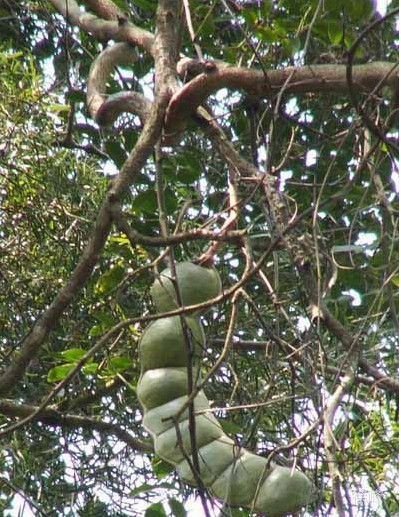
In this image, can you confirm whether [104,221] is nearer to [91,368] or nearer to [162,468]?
[91,368]

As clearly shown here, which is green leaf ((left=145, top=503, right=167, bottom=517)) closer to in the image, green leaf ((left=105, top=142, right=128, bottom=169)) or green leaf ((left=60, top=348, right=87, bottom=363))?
green leaf ((left=60, top=348, right=87, bottom=363))

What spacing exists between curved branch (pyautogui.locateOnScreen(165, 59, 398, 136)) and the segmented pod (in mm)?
188

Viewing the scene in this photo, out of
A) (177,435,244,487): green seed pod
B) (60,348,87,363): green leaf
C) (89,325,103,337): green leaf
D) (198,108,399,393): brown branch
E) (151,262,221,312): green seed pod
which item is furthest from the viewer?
(89,325,103,337): green leaf

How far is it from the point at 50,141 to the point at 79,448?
20.8 inches

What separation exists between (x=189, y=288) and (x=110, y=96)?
1.05 ft

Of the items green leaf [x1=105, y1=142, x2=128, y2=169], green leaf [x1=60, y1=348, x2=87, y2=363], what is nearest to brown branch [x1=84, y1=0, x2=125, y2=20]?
green leaf [x1=105, y1=142, x2=128, y2=169]

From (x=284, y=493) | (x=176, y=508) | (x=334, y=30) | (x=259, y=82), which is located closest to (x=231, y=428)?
(x=176, y=508)

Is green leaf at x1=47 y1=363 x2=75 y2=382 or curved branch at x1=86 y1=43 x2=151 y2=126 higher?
curved branch at x1=86 y1=43 x2=151 y2=126

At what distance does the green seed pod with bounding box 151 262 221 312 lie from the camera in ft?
4.53

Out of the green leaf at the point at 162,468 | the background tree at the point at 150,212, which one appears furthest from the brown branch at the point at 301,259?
the green leaf at the point at 162,468

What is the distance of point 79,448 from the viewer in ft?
6.65

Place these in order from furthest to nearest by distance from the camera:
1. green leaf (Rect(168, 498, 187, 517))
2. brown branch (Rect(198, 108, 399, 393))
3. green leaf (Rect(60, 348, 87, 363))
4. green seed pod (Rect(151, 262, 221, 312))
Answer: green leaf (Rect(60, 348, 87, 363))
green leaf (Rect(168, 498, 187, 517))
green seed pod (Rect(151, 262, 221, 312))
brown branch (Rect(198, 108, 399, 393))

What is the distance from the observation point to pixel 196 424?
1.30 meters

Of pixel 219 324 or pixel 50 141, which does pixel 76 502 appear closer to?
pixel 219 324
